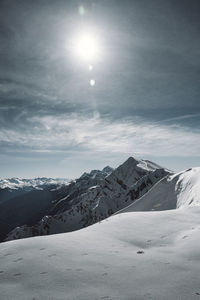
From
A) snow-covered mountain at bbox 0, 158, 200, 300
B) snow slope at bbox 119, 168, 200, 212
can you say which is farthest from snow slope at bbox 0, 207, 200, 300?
snow slope at bbox 119, 168, 200, 212

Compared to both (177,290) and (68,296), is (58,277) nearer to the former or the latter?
(68,296)

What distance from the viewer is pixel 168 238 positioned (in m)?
9.15

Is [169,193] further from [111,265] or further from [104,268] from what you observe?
[104,268]

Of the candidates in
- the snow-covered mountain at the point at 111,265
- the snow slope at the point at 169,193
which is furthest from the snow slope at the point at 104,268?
the snow slope at the point at 169,193

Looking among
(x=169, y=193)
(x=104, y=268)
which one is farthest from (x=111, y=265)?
(x=169, y=193)

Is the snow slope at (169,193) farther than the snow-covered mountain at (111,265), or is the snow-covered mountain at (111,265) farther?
the snow slope at (169,193)

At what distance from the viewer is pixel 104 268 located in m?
5.83

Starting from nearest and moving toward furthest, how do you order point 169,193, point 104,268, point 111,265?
point 104,268 → point 111,265 → point 169,193

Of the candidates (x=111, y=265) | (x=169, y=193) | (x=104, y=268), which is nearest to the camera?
(x=104, y=268)

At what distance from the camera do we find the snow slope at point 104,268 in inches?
174

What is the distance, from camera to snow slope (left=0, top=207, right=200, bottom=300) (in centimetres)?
442

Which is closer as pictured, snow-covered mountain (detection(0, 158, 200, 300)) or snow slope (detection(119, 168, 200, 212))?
snow-covered mountain (detection(0, 158, 200, 300))

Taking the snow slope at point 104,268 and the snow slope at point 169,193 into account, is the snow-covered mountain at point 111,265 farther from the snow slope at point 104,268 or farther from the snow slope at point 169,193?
the snow slope at point 169,193

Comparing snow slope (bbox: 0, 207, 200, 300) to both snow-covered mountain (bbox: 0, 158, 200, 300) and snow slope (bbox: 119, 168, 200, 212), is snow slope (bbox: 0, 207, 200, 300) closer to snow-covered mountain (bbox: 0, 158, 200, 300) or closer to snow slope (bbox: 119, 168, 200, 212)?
snow-covered mountain (bbox: 0, 158, 200, 300)
